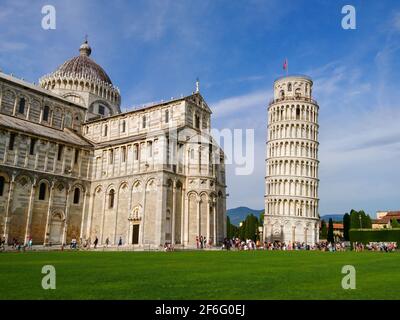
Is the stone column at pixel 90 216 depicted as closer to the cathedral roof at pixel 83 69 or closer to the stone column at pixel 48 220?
the stone column at pixel 48 220

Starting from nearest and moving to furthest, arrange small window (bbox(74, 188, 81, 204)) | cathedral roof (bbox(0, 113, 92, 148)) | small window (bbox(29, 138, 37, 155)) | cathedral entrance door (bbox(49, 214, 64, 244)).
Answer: cathedral roof (bbox(0, 113, 92, 148)) < small window (bbox(29, 138, 37, 155)) < cathedral entrance door (bbox(49, 214, 64, 244)) < small window (bbox(74, 188, 81, 204))

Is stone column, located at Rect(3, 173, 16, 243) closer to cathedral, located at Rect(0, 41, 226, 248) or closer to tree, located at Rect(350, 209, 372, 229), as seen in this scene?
cathedral, located at Rect(0, 41, 226, 248)

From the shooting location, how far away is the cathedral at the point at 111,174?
4100cm

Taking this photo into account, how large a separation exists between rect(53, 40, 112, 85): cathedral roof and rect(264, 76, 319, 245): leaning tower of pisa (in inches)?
1374

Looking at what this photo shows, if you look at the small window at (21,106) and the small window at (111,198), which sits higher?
the small window at (21,106)

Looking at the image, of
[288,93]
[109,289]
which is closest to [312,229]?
[288,93]

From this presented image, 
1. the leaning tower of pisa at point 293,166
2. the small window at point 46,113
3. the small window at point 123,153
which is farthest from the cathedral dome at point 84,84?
the leaning tower of pisa at point 293,166

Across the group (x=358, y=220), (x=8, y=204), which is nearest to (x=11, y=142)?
(x=8, y=204)

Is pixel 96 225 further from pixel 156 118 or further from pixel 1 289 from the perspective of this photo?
pixel 1 289

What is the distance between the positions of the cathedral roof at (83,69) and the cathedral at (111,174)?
6.63 m

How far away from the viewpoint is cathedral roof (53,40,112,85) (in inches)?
2263

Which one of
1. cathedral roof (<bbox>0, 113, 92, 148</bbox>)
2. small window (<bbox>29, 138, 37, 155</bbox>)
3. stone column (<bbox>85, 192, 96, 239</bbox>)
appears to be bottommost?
stone column (<bbox>85, 192, 96, 239</bbox>)

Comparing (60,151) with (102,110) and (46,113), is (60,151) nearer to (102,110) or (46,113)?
(46,113)

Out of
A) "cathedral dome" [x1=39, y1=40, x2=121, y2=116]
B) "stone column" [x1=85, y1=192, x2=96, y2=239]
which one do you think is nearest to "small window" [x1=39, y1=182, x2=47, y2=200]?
"stone column" [x1=85, y1=192, x2=96, y2=239]
